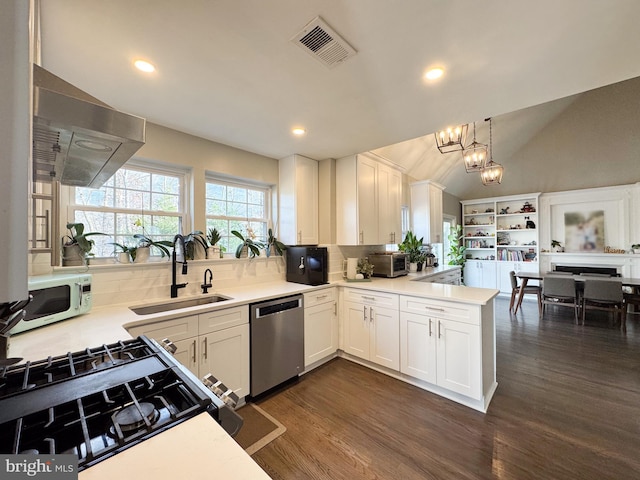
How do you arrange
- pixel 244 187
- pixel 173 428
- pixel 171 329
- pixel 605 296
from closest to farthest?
Result: pixel 173 428 < pixel 171 329 < pixel 244 187 < pixel 605 296

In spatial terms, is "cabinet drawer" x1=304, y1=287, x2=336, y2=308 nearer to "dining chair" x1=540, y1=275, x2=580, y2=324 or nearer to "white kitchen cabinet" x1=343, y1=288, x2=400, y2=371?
"white kitchen cabinet" x1=343, y1=288, x2=400, y2=371

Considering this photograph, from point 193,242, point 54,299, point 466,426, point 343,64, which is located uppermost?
point 343,64

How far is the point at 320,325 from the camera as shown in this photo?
2955mm

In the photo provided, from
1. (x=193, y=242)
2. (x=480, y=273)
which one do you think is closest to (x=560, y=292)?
(x=480, y=273)

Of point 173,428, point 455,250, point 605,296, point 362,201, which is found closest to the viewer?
point 173,428

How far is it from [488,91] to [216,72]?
197 cm

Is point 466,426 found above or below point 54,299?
below

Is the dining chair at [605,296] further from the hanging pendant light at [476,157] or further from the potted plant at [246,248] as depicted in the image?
the potted plant at [246,248]

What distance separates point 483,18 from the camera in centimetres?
133

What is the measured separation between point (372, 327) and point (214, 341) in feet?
5.36

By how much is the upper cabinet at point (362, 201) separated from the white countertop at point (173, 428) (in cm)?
87

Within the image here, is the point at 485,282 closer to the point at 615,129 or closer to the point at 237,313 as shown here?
the point at 615,129

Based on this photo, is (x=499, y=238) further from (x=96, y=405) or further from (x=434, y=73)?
(x=96, y=405)

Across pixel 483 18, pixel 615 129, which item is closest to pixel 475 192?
pixel 615 129
